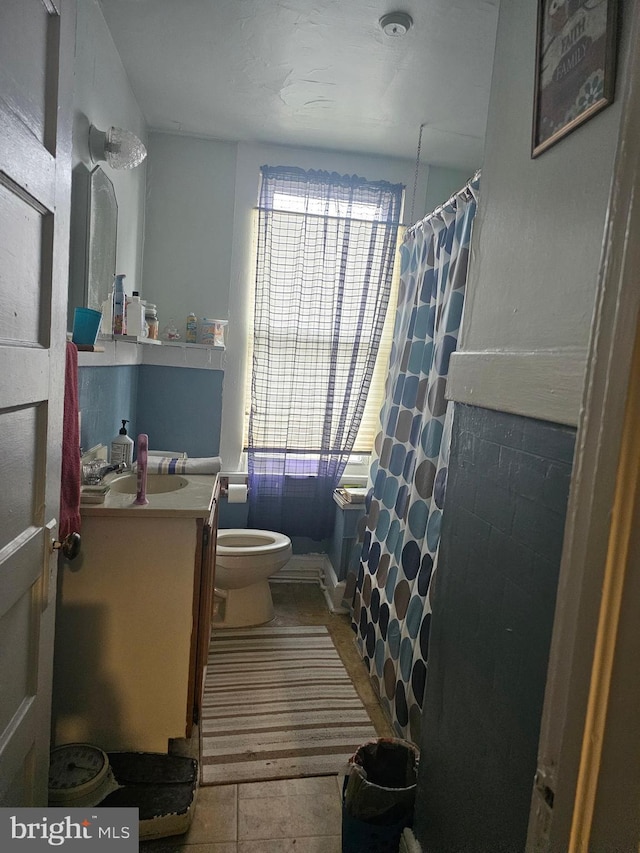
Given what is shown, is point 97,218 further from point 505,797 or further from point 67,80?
point 505,797

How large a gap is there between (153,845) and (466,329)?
164 centimetres

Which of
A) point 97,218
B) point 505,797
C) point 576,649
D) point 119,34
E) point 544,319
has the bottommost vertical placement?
point 505,797

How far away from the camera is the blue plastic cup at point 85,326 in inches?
67.1

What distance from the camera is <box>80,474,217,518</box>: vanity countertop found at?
180cm

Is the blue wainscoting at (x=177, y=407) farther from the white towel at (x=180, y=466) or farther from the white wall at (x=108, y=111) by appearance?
the white towel at (x=180, y=466)

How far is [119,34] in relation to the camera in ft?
7.05

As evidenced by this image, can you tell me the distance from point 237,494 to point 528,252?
2.28 m

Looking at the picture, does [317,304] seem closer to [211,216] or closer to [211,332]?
[211,332]

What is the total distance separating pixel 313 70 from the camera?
2314 mm

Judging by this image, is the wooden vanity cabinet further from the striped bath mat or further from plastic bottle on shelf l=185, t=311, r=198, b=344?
plastic bottle on shelf l=185, t=311, r=198, b=344

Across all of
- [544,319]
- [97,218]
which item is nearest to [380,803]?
[544,319]

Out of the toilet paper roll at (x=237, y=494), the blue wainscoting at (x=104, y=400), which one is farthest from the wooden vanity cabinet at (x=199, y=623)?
the toilet paper roll at (x=237, y=494)

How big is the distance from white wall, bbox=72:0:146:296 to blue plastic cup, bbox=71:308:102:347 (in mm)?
355

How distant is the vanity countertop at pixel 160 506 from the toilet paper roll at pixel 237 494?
972 mm
